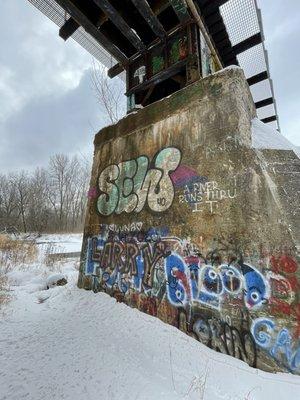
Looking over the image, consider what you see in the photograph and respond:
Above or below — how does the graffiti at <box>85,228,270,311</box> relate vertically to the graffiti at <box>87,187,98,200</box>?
below

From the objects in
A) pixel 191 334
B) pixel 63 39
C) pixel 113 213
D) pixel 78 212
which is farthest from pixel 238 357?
pixel 78 212

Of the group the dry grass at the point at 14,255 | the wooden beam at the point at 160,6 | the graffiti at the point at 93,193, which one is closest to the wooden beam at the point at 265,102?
the wooden beam at the point at 160,6

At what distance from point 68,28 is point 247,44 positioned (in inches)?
169

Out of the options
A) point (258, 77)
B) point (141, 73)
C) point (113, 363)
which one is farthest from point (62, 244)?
point (113, 363)

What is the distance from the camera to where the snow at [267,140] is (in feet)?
11.5

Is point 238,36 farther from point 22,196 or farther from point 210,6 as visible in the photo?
point 22,196

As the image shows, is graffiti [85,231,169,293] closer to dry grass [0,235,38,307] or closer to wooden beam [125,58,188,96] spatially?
wooden beam [125,58,188,96]

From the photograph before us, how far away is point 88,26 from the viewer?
5484mm

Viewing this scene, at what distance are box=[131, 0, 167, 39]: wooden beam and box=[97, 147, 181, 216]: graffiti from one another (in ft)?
8.91

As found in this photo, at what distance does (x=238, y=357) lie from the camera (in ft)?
9.99

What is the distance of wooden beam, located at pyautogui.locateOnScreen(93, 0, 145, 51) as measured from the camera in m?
4.90

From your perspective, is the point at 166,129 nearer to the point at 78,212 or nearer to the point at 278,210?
the point at 278,210

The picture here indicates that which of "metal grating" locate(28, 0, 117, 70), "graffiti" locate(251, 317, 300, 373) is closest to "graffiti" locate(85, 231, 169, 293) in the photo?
→ "graffiti" locate(251, 317, 300, 373)

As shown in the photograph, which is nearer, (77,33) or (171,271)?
(171,271)
